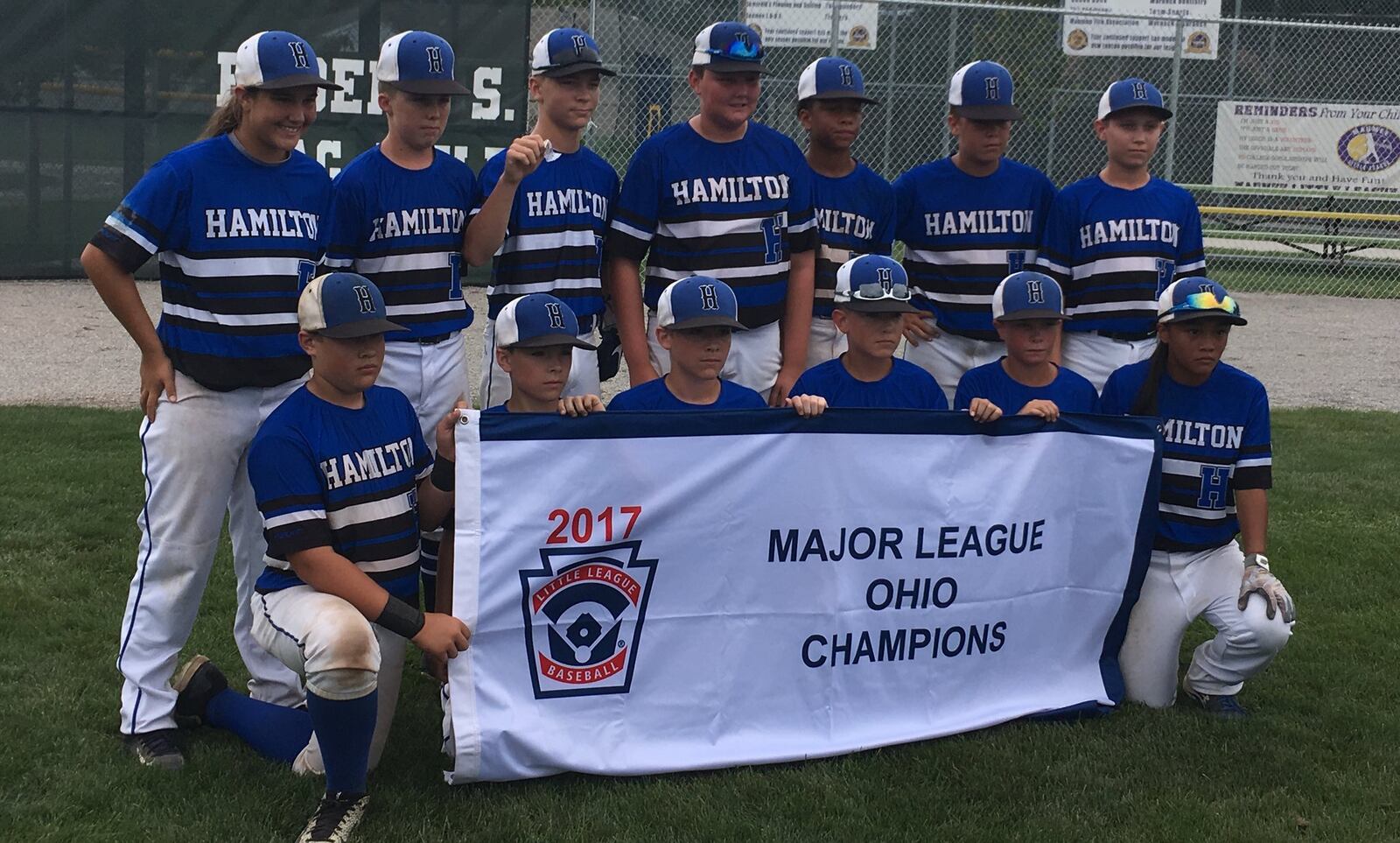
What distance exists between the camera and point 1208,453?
4910 mm

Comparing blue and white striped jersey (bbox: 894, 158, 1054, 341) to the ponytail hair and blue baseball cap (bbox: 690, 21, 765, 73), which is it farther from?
blue baseball cap (bbox: 690, 21, 765, 73)

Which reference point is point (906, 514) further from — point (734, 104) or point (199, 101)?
point (199, 101)

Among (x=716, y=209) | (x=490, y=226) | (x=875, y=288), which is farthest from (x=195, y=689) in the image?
(x=875, y=288)

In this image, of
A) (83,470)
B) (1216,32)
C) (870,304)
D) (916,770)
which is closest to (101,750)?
(916,770)

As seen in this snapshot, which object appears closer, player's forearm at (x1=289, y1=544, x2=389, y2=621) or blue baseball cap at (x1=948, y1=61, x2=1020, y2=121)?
player's forearm at (x1=289, y1=544, x2=389, y2=621)

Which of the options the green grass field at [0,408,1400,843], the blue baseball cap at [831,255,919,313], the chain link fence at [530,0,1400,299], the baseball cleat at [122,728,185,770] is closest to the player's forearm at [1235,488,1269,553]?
the green grass field at [0,408,1400,843]

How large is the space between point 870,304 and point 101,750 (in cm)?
275

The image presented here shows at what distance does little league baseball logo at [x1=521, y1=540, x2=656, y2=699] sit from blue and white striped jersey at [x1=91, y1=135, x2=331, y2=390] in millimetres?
1034

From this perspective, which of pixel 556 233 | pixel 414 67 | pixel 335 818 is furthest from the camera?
pixel 556 233

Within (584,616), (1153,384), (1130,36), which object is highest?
(1130,36)

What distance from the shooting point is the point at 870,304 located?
466 cm

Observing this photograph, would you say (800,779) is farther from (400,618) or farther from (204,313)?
(204,313)

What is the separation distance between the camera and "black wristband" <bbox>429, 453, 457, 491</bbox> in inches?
162

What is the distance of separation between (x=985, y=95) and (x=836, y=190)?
2.17ft
